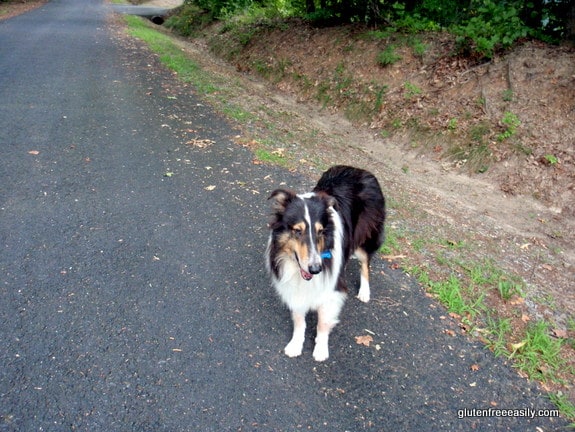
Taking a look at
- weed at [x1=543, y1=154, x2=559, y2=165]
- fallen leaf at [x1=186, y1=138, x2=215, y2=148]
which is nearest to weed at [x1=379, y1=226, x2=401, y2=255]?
fallen leaf at [x1=186, y1=138, x2=215, y2=148]

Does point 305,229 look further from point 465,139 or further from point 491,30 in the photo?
point 491,30

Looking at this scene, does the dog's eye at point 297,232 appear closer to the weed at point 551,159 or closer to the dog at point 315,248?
the dog at point 315,248

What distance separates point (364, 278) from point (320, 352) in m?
1.04

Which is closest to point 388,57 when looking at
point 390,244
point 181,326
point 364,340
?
point 390,244

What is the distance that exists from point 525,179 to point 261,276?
19.6 feet

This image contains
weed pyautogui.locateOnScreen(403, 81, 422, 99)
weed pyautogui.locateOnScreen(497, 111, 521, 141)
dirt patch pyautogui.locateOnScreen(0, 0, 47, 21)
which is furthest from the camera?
dirt patch pyautogui.locateOnScreen(0, 0, 47, 21)

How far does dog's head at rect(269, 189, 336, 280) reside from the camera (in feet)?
9.71

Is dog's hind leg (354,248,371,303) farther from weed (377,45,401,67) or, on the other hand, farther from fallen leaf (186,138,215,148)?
weed (377,45,401,67)

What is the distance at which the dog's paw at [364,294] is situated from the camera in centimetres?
406

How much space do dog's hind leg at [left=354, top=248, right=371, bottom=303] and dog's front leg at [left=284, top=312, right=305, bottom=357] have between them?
892 mm

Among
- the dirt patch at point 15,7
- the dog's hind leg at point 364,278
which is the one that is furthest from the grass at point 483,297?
the dirt patch at point 15,7

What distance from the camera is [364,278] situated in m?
4.11

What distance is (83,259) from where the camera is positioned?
4.22 metres

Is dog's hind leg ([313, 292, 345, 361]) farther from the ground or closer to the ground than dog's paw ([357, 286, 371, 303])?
farther from the ground
